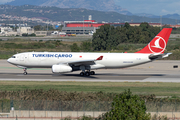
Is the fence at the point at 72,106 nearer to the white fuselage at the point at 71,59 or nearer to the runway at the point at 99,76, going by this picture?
the runway at the point at 99,76

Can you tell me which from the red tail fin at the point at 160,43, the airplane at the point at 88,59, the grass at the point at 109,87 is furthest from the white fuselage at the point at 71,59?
the grass at the point at 109,87

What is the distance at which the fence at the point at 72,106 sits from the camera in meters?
22.8

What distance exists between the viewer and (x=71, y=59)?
49344 millimetres

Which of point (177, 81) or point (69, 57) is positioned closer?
point (177, 81)

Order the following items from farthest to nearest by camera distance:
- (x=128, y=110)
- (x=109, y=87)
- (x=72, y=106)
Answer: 1. (x=109, y=87)
2. (x=72, y=106)
3. (x=128, y=110)

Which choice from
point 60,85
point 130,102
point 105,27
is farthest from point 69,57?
point 105,27

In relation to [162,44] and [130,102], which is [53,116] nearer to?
[130,102]

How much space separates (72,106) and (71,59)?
26703mm

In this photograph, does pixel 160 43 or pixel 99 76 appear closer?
pixel 99 76

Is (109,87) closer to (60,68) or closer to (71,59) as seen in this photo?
(60,68)

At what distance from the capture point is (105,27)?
107375 millimetres

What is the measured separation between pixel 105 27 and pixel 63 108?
8640 cm

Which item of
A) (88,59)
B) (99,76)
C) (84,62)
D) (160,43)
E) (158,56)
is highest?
(160,43)

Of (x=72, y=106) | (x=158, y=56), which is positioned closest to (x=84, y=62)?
(x=158, y=56)
